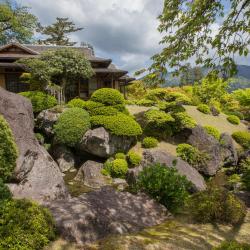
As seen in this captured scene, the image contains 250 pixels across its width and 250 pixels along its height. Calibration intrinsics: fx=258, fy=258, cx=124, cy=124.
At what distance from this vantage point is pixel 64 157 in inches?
616

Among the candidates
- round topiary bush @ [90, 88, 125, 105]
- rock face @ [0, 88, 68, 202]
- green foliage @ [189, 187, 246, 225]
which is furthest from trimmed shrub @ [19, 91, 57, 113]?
green foliage @ [189, 187, 246, 225]

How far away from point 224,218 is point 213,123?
1604 centimetres

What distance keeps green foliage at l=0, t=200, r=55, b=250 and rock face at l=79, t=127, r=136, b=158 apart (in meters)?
9.62

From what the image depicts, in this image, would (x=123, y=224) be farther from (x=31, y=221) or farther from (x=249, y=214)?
(x=249, y=214)

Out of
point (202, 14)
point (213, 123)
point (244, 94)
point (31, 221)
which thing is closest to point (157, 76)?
point (202, 14)

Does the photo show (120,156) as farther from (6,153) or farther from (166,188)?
(6,153)

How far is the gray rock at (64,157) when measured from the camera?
1535cm

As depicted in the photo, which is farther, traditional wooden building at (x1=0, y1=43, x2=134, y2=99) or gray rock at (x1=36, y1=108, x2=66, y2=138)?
traditional wooden building at (x1=0, y1=43, x2=134, y2=99)

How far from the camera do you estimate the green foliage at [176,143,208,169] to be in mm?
15391

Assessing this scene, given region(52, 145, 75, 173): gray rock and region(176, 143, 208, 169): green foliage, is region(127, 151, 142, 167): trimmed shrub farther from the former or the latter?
region(52, 145, 75, 173): gray rock

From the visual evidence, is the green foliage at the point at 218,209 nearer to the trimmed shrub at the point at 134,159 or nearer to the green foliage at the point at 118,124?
the trimmed shrub at the point at 134,159

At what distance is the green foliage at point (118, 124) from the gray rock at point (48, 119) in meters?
2.47

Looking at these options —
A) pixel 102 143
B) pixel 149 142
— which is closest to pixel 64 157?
pixel 102 143

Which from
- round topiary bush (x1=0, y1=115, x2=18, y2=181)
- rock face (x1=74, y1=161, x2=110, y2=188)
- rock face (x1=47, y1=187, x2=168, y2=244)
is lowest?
rock face (x1=74, y1=161, x2=110, y2=188)
